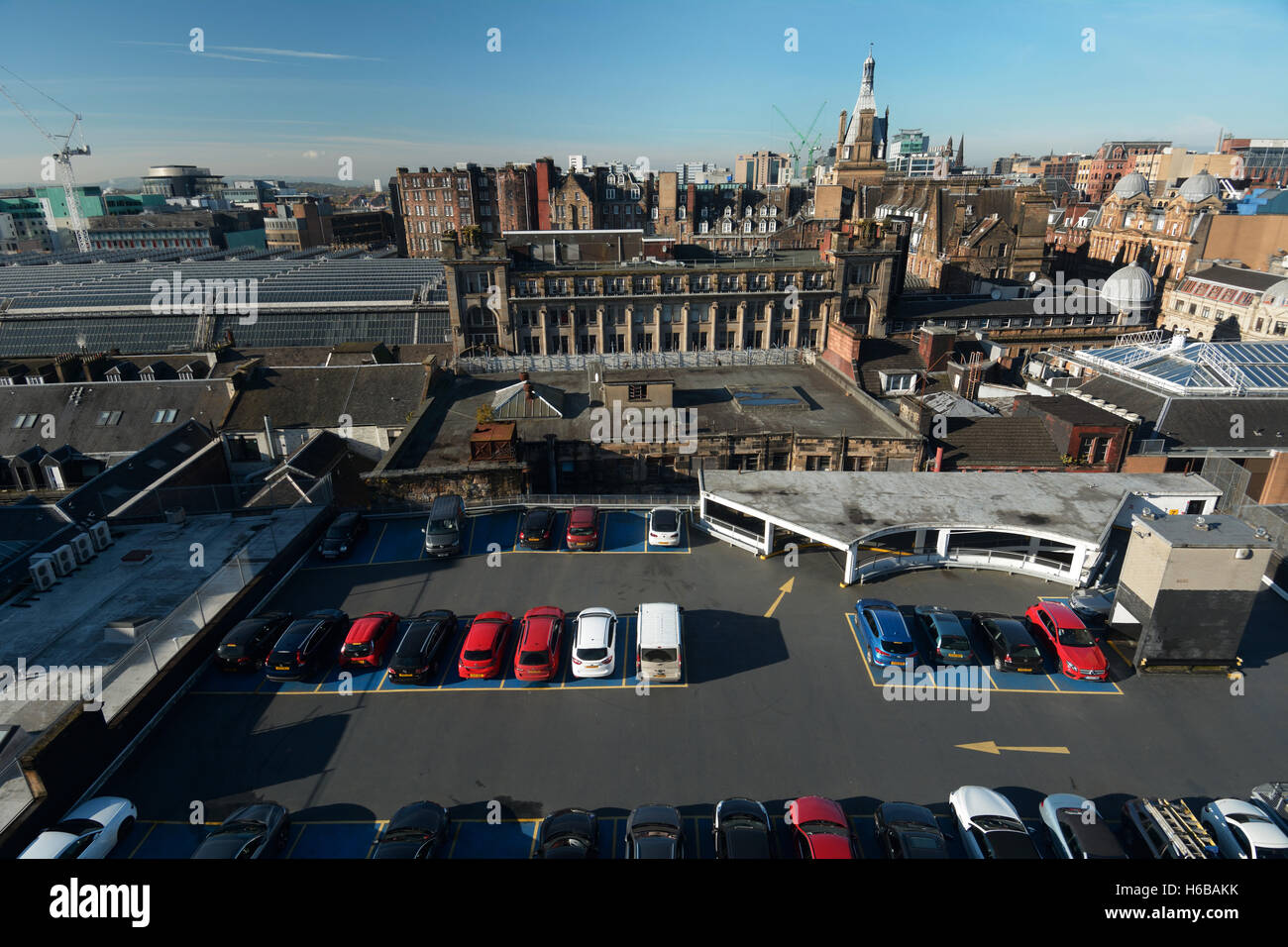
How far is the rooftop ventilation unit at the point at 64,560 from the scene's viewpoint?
104ft

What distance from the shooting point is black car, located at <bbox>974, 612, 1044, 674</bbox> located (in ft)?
80.2


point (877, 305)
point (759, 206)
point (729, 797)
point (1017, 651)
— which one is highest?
point (759, 206)

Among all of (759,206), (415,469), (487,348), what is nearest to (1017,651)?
(415,469)

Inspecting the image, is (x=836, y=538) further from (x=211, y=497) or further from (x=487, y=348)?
(x=487, y=348)

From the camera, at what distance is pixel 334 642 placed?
86.7 feet

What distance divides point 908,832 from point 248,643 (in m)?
23.1

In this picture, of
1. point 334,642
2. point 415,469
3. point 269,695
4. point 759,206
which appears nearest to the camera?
point 269,695

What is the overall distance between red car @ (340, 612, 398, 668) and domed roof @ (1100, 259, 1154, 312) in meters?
92.9

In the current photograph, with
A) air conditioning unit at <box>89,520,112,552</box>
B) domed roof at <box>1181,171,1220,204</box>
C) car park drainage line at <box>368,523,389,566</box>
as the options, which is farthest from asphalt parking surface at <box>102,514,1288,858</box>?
domed roof at <box>1181,171,1220,204</box>

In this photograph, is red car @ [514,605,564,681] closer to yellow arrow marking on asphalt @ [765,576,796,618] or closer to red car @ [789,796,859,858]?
yellow arrow marking on asphalt @ [765,576,796,618]

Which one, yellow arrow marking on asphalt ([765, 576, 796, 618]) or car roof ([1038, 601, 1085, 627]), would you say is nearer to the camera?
car roof ([1038, 601, 1085, 627])

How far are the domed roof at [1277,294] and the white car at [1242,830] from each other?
92.0 meters
